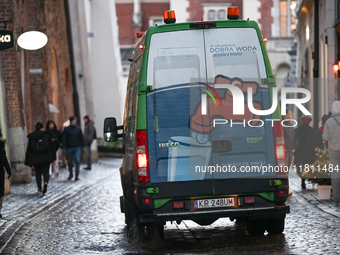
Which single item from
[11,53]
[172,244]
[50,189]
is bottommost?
[50,189]

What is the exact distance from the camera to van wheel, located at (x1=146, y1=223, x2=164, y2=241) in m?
8.61

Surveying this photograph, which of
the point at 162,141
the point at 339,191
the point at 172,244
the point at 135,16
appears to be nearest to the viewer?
the point at 162,141

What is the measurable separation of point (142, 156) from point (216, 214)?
43.8 inches

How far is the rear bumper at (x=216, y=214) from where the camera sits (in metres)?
7.66

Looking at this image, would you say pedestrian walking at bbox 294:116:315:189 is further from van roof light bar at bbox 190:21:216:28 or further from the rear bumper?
van roof light bar at bbox 190:21:216:28

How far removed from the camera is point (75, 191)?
16.1 m

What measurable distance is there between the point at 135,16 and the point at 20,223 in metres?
41.5

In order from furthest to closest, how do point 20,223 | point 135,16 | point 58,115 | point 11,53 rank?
point 135,16 → point 58,115 → point 11,53 → point 20,223

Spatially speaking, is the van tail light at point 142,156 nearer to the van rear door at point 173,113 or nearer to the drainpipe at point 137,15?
the van rear door at point 173,113

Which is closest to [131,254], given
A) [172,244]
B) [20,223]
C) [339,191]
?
[172,244]

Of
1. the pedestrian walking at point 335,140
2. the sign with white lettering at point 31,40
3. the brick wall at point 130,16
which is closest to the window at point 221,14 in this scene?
the brick wall at point 130,16

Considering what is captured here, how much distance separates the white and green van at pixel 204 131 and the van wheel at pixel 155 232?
866 mm

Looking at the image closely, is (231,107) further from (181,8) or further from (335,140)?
(181,8)

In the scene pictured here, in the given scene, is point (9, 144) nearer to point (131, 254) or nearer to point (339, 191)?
point (339, 191)
